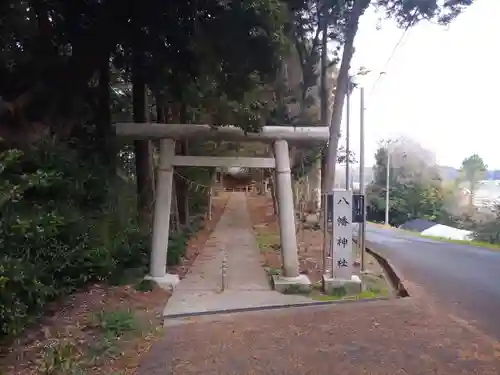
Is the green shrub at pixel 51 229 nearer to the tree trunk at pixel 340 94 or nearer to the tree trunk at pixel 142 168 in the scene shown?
the tree trunk at pixel 142 168

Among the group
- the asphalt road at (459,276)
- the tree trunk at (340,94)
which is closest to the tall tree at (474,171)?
the asphalt road at (459,276)

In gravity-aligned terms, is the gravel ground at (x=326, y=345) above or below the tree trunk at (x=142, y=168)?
below

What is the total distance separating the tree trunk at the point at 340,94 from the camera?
628 inches

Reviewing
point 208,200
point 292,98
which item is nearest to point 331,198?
point 292,98

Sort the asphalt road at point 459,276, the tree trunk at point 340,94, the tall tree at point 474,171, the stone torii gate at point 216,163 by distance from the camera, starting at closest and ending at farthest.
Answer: the asphalt road at point 459,276, the stone torii gate at point 216,163, the tree trunk at point 340,94, the tall tree at point 474,171

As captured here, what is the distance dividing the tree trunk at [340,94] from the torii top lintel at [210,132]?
6.82 metres

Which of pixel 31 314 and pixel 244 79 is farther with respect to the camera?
pixel 244 79

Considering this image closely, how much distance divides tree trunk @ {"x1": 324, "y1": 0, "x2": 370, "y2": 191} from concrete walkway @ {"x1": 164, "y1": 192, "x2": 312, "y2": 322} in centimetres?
369

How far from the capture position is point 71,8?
8.08 meters

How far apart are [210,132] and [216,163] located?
65cm

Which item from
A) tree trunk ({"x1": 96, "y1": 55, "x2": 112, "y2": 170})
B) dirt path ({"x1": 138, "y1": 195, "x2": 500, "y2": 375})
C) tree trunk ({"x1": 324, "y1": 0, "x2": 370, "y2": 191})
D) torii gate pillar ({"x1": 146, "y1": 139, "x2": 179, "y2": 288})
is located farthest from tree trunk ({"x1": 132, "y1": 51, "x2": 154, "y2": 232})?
tree trunk ({"x1": 324, "y1": 0, "x2": 370, "y2": 191})

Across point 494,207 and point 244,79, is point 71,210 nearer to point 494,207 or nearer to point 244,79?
point 244,79

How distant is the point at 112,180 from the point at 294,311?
4.39 metres

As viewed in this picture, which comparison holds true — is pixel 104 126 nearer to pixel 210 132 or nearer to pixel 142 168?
pixel 142 168
